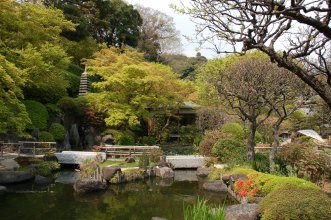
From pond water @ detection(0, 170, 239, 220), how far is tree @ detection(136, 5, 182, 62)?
98.8 ft

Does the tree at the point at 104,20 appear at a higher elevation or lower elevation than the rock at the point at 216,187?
higher

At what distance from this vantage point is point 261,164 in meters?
16.0

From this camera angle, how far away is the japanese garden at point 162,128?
23.6 feet

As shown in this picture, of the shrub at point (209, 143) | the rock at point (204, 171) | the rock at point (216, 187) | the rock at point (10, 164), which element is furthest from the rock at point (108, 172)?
the shrub at point (209, 143)

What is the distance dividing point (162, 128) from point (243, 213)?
20868mm

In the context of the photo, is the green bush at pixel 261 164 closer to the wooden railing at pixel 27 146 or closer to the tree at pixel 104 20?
the wooden railing at pixel 27 146

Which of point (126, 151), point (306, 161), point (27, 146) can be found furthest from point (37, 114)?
point (306, 161)

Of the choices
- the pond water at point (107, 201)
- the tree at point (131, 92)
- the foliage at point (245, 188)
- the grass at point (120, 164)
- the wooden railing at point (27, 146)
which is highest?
the tree at point (131, 92)

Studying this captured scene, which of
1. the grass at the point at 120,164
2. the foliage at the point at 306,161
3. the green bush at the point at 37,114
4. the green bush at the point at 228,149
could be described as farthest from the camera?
the green bush at the point at 37,114

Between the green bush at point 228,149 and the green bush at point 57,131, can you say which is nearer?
the green bush at point 228,149

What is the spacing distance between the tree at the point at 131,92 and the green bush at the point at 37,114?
3418 mm

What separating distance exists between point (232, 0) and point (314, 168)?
9522 millimetres

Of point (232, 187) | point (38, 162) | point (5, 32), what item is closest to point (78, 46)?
point (5, 32)

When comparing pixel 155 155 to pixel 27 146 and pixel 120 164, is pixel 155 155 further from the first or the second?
pixel 27 146
